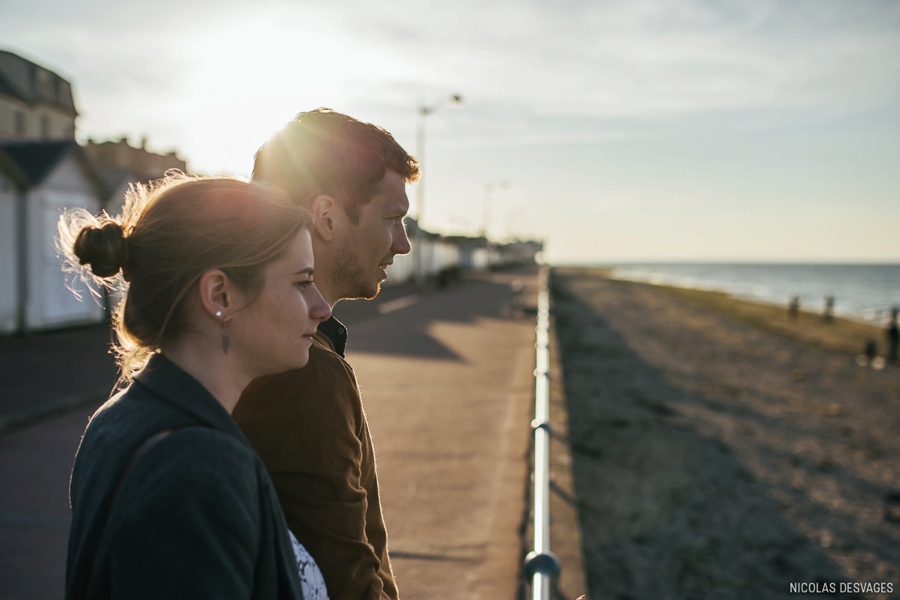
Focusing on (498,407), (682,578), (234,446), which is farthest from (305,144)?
(498,407)

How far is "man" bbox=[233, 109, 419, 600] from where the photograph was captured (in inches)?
53.2

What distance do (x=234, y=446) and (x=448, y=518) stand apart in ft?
11.9

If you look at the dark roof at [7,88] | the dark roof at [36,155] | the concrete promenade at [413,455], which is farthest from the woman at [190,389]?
the dark roof at [7,88]

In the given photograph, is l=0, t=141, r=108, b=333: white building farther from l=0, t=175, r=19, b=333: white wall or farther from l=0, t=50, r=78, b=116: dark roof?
l=0, t=50, r=78, b=116: dark roof

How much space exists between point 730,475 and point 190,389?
802 cm

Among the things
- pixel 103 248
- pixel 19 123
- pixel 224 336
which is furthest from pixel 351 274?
pixel 19 123

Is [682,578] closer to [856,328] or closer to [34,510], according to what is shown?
[34,510]

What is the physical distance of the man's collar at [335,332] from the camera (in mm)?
1687

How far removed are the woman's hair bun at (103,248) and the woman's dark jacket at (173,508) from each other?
0.72 ft

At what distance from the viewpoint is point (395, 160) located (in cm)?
175

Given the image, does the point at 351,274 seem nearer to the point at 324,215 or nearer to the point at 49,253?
the point at 324,215

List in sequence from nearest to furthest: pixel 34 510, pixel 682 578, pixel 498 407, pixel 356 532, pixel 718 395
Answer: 1. pixel 356 532
2. pixel 34 510
3. pixel 682 578
4. pixel 498 407
5. pixel 718 395

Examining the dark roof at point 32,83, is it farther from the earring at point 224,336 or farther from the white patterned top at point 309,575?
the white patterned top at point 309,575

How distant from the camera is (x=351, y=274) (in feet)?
5.65
